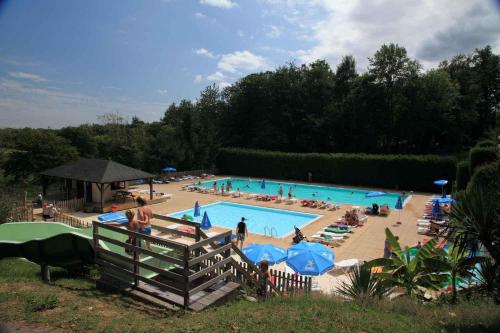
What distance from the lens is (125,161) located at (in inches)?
1432

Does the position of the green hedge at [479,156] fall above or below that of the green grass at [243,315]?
above

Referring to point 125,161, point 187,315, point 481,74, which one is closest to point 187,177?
point 125,161

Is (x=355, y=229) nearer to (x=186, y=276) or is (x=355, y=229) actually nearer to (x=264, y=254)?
(x=264, y=254)

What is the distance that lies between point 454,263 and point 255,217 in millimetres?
15318

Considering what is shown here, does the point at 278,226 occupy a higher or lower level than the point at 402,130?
lower

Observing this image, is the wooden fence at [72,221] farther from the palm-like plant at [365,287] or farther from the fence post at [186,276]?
the palm-like plant at [365,287]

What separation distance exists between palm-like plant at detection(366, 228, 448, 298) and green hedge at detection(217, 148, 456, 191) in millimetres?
24295

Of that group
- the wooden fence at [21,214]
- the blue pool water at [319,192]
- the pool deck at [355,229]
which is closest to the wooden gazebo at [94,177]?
the pool deck at [355,229]

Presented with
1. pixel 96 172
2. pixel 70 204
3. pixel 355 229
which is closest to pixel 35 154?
pixel 96 172

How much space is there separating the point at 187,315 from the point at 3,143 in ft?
108

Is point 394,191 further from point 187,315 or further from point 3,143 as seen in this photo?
point 3,143

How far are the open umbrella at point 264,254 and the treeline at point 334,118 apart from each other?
886 inches

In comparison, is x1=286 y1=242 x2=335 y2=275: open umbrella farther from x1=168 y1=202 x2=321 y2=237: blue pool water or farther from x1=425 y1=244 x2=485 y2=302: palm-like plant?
x1=168 y1=202 x2=321 y2=237: blue pool water

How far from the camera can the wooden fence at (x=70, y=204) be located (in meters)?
20.4
